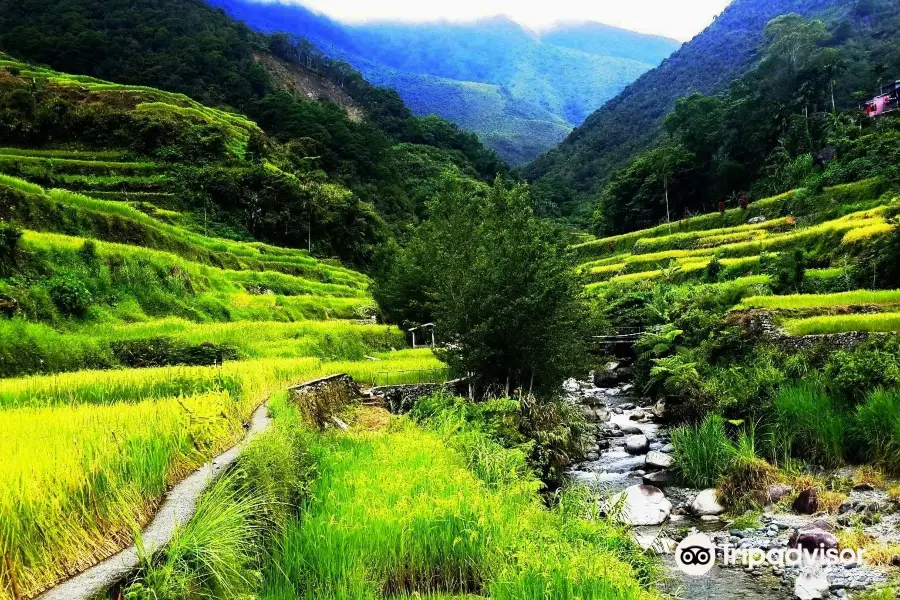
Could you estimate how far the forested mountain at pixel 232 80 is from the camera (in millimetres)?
79188

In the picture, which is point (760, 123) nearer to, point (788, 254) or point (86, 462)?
point (788, 254)

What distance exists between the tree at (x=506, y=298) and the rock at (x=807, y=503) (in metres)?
7.43

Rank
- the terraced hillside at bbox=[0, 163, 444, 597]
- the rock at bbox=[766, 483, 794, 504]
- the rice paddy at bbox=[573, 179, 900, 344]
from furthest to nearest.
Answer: the rice paddy at bbox=[573, 179, 900, 344] → the rock at bbox=[766, 483, 794, 504] → the terraced hillside at bbox=[0, 163, 444, 597]

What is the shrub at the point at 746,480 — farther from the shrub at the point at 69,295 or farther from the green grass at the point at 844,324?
the shrub at the point at 69,295

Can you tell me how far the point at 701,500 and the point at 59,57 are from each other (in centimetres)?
10048

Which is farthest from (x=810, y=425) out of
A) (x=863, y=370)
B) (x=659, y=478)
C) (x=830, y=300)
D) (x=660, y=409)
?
(x=830, y=300)

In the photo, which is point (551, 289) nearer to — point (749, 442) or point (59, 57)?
point (749, 442)

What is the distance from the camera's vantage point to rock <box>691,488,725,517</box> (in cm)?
1177

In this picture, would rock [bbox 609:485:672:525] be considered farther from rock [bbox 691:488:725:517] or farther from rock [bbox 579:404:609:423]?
rock [bbox 579:404:609:423]

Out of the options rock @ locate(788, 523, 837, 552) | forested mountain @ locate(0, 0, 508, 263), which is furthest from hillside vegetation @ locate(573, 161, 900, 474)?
forested mountain @ locate(0, 0, 508, 263)

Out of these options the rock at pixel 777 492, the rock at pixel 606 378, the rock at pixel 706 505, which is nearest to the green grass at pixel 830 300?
the rock at pixel 606 378

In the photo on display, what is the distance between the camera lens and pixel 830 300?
18.8 m

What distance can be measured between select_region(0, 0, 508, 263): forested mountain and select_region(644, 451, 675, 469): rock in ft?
165

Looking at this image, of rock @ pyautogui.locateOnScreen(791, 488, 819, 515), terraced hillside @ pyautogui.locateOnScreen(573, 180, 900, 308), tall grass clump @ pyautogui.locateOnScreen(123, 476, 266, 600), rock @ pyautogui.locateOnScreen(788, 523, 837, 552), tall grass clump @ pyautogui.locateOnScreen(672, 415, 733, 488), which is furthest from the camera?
terraced hillside @ pyautogui.locateOnScreen(573, 180, 900, 308)
